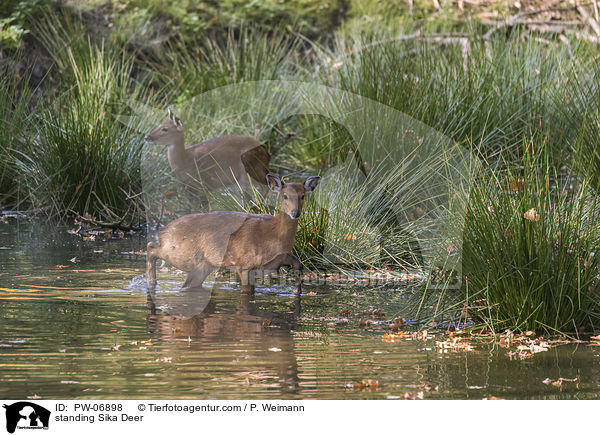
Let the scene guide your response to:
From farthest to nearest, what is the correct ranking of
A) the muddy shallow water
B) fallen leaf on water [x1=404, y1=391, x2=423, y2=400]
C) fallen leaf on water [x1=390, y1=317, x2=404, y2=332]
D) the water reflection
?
fallen leaf on water [x1=390, y1=317, x2=404, y2=332] → the water reflection → the muddy shallow water → fallen leaf on water [x1=404, y1=391, x2=423, y2=400]

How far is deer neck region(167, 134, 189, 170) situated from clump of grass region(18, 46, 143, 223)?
0.45 metres

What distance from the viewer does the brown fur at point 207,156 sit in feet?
40.4

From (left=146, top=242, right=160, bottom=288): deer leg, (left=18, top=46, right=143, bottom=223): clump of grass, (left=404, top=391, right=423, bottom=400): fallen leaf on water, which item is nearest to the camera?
(left=404, top=391, right=423, bottom=400): fallen leaf on water

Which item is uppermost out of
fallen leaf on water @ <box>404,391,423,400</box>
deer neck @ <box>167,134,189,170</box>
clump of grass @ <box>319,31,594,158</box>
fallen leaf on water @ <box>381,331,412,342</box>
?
clump of grass @ <box>319,31,594,158</box>

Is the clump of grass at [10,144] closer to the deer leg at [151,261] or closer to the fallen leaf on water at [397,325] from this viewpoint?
the deer leg at [151,261]

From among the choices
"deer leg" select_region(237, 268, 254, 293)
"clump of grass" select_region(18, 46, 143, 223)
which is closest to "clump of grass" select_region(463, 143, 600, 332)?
"deer leg" select_region(237, 268, 254, 293)

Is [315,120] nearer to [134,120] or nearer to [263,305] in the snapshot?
[134,120]

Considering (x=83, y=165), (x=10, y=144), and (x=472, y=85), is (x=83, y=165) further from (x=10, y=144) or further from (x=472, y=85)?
(x=472, y=85)

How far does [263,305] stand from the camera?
8.04 meters

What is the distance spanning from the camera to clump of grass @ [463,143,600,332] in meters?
6.94

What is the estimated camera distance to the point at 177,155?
489 inches
